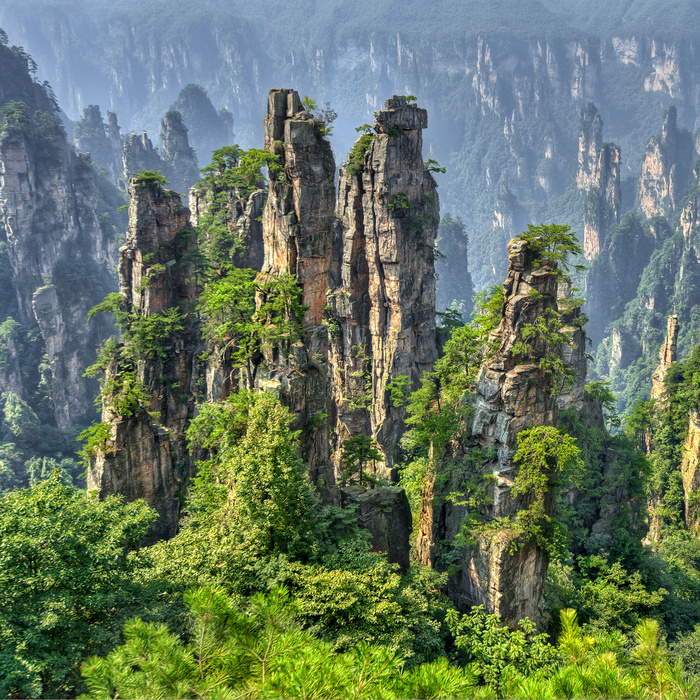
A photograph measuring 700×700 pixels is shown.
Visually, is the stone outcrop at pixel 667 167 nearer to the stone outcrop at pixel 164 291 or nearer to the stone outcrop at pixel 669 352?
the stone outcrop at pixel 669 352

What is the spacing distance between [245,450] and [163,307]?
21581mm

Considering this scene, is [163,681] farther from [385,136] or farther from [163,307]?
[385,136]

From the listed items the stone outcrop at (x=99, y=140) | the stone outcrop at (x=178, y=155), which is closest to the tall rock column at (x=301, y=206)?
the stone outcrop at (x=178, y=155)

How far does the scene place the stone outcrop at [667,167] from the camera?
132 m

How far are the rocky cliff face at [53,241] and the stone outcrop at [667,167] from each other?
112 m

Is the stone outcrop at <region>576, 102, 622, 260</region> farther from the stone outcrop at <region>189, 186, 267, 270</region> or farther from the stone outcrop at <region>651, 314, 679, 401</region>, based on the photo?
the stone outcrop at <region>189, 186, 267, 270</region>

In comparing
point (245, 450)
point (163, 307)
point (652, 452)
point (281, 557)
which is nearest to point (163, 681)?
point (281, 557)

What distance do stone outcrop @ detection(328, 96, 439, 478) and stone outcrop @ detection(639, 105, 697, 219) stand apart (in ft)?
356

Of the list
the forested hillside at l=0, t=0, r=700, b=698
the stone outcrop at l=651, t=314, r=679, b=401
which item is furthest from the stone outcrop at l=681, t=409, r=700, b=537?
the stone outcrop at l=651, t=314, r=679, b=401

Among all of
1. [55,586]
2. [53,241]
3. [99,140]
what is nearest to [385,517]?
[55,586]

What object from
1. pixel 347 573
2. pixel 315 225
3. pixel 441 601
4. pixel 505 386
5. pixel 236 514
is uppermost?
pixel 315 225

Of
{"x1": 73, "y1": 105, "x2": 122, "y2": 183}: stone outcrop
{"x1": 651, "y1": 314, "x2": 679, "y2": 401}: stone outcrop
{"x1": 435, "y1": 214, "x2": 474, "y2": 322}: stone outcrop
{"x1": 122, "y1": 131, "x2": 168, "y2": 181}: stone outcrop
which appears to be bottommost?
{"x1": 651, "y1": 314, "x2": 679, "y2": 401}: stone outcrop

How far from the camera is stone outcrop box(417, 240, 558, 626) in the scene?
67.4 ft

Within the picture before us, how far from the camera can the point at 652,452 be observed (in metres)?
45.0
